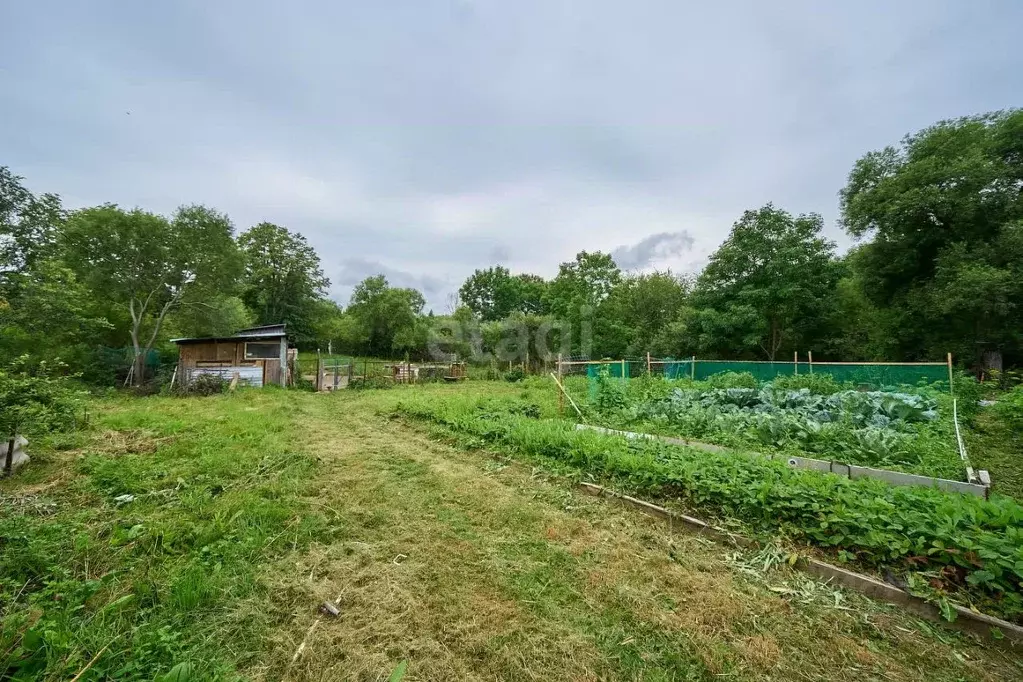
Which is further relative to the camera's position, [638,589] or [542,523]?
[542,523]

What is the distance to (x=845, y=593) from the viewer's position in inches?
102

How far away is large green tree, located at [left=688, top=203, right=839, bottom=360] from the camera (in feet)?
60.5

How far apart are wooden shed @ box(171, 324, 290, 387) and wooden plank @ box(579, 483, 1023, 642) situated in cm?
1484

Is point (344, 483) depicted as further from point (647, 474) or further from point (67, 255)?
point (67, 255)

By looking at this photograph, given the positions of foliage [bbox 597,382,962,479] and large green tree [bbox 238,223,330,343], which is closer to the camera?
foliage [bbox 597,382,962,479]

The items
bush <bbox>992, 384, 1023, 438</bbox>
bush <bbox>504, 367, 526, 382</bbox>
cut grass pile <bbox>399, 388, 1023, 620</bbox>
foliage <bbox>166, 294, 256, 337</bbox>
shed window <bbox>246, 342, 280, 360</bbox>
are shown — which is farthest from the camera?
bush <bbox>504, 367, 526, 382</bbox>

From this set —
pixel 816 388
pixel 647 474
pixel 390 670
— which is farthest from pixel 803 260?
→ pixel 390 670

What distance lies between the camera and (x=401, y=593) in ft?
8.62

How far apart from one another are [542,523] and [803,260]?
21052mm

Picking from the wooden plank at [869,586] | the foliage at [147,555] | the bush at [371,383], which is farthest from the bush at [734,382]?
the bush at [371,383]

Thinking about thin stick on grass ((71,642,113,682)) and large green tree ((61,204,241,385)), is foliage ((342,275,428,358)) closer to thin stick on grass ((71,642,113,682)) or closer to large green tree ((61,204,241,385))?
large green tree ((61,204,241,385))

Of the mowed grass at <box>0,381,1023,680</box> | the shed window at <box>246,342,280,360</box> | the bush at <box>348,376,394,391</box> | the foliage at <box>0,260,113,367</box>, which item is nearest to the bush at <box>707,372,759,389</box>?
the mowed grass at <box>0,381,1023,680</box>

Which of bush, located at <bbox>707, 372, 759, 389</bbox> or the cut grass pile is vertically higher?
bush, located at <bbox>707, 372, 759, 389</bbox>

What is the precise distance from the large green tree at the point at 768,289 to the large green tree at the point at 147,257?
70.7 ft
